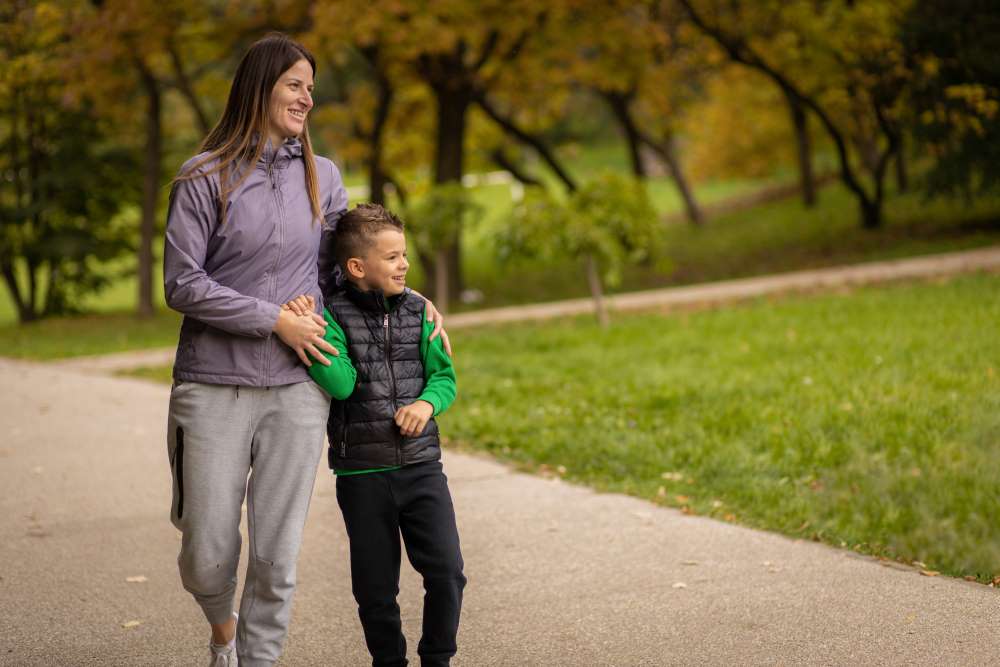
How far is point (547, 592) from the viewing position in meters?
4.56

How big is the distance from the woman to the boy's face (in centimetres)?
15

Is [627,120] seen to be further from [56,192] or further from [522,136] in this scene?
[56,192]

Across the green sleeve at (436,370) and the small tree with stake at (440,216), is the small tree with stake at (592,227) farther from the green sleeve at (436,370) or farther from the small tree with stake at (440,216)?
the green sleeve at (436,370)

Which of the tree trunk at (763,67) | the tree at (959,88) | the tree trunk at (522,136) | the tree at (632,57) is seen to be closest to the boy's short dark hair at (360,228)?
the tree at (632,57)

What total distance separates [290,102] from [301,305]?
0.57 m

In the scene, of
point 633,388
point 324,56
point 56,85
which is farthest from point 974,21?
point 56,85

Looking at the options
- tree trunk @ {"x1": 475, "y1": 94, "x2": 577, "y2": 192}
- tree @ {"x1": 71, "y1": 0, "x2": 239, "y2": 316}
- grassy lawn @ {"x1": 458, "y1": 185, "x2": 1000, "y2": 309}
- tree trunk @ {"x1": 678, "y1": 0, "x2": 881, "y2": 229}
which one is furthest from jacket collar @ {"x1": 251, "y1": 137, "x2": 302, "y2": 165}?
tree trunk @ {"x1": 475, "y1": 94, "x2": 577, "y2": 192}

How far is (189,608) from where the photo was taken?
4.51 metres

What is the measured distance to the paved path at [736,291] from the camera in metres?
13.7

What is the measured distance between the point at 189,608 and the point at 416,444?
170cm

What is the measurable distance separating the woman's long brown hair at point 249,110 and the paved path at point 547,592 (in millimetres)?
1728

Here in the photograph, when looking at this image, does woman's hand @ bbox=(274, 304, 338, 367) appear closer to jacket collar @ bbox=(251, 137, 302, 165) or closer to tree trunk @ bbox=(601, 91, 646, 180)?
jacket collar @ bbox=(251, 137, 302, 165)

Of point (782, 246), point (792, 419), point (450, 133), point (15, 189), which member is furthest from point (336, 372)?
point (15, 189)

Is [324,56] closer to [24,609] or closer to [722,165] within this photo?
[24,609]
